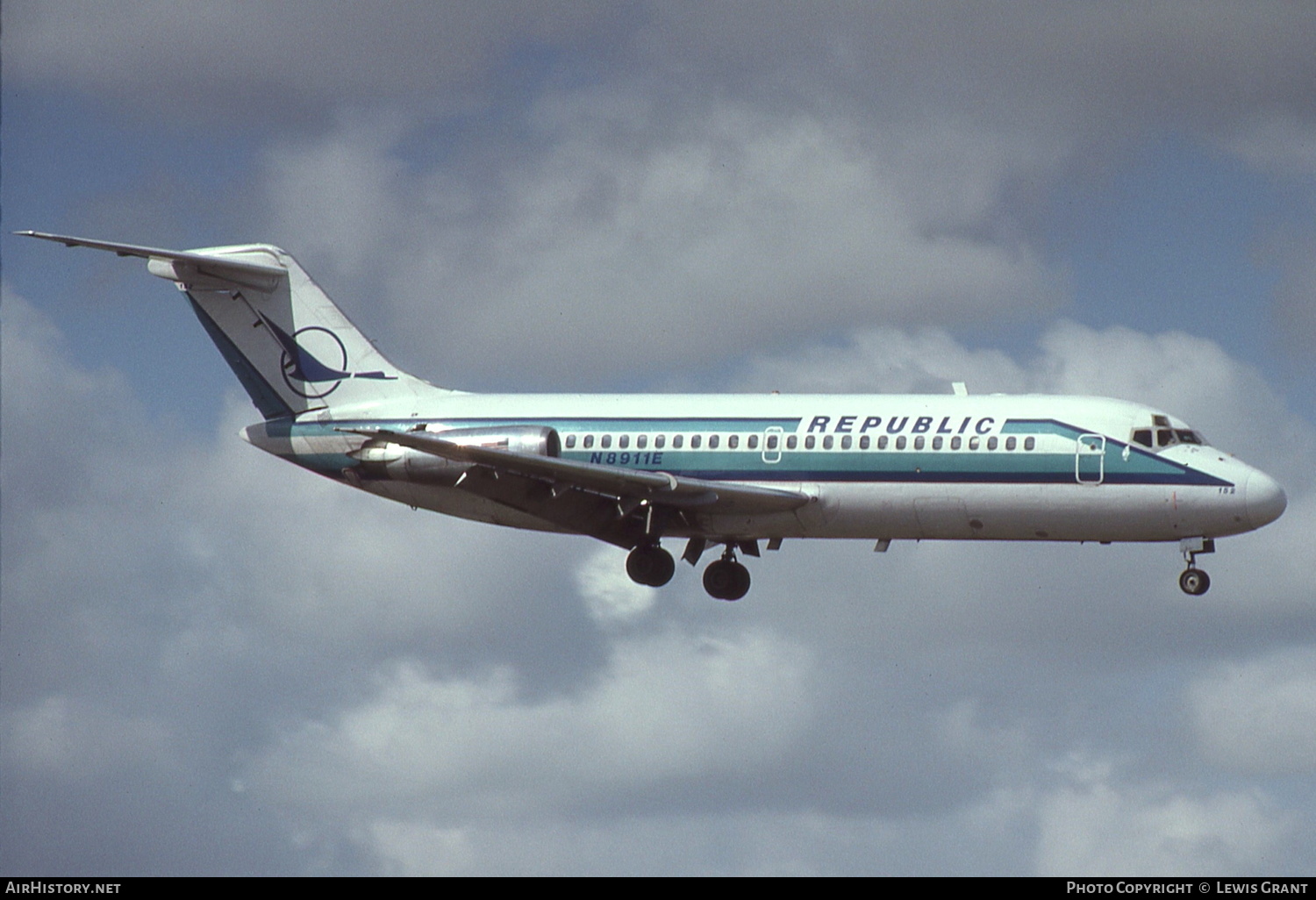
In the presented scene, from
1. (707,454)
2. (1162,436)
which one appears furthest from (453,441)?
(1162,436)

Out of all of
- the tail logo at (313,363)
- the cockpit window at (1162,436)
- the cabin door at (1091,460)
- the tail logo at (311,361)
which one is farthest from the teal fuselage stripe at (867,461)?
the tail logo at (311,361)

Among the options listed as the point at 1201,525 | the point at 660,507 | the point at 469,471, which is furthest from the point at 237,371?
the point at 1201,525

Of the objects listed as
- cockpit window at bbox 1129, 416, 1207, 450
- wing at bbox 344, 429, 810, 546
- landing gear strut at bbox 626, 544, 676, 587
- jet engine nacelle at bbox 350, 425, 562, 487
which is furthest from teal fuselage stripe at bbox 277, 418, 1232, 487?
landing gear strut at bbox 626, 544, 676, 587

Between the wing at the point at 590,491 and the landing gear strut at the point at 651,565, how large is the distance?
0.41 m

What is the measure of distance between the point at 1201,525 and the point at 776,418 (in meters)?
10.5

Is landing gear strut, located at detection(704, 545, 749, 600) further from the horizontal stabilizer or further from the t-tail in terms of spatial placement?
the horizontal stabilizer

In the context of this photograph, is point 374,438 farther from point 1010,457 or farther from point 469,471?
point 1010,457

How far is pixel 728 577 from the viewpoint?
51.4 meters

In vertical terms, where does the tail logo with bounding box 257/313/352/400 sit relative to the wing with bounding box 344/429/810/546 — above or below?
above

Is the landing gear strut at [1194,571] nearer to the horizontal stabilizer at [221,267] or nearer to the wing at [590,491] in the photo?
the wing at [590,491]

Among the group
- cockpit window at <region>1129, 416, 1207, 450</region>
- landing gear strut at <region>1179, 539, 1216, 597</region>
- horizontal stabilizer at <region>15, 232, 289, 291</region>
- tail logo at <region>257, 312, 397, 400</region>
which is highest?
horizontal stabilizer at <region>15, 232, 289, 291</region>

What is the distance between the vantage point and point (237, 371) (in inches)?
2089

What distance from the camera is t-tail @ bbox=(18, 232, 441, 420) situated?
52.2 m

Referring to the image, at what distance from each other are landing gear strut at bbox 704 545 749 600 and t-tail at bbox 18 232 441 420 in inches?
357
